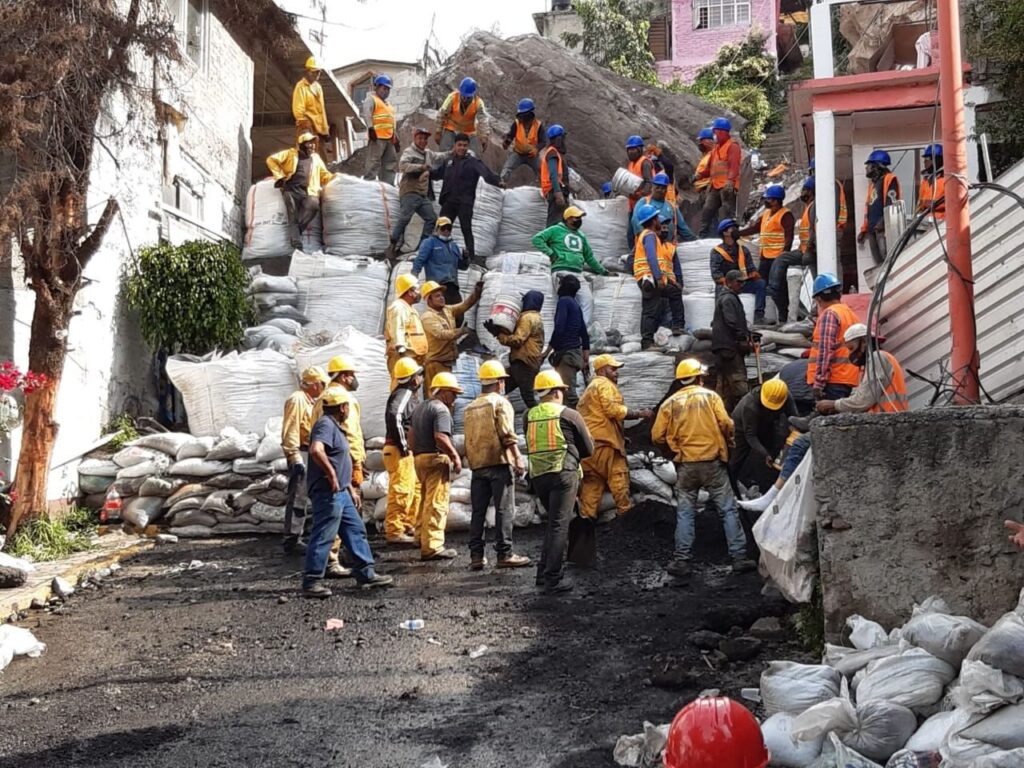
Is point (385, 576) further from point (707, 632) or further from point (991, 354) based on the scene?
point (991, 354)

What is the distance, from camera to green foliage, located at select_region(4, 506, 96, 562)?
779 centimetres

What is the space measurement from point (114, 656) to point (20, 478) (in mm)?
3029

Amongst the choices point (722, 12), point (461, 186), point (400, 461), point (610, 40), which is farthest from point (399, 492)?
point (722, 12)

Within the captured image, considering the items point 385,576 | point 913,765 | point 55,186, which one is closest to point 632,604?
point 385,576

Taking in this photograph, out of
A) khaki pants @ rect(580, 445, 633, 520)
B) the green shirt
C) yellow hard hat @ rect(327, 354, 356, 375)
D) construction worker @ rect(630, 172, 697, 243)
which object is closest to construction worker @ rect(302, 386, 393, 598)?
yellow hard hat @ rect(327, 354, 356, 375)

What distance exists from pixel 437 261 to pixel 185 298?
2.36m

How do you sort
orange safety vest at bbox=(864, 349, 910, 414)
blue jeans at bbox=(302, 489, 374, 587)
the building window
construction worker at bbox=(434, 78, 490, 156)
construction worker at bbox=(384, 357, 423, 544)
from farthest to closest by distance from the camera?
1. the building window
2. construction worker at bbox=(434, 78, 490, 156)
3. construction worker at bbox=(384, 357, 423, 544)
4. blue jeans at bbox=(302, 489, 374, 587)
5. orange safety vest at bbox=(864, 349, 910, 414)

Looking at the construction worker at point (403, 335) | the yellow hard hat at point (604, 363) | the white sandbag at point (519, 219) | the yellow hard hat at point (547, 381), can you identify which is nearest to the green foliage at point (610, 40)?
the white sandbag at point (519, 219)

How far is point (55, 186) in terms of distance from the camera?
26.6 feet

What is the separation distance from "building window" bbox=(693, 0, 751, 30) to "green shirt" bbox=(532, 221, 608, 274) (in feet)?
65.5

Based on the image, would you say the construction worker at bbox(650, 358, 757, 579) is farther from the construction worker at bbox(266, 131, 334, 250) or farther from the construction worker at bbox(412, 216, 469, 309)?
the construction worker at bbox(266, 131, 334, 250)

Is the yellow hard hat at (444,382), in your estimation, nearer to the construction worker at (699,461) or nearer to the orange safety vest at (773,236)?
the construction worker at (699,461)

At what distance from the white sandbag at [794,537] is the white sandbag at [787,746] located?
4.48 feet

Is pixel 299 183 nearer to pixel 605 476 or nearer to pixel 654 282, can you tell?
pixel 654 282
